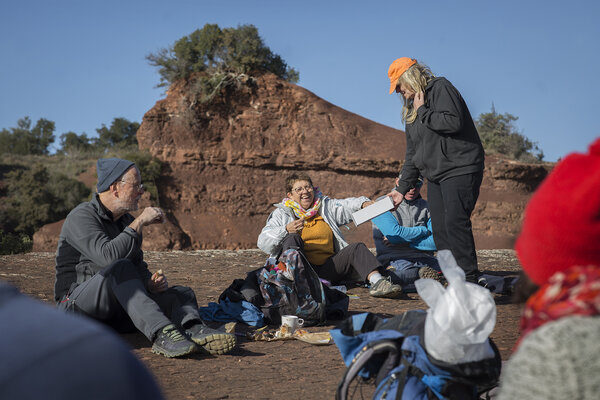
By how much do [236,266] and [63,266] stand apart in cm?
562

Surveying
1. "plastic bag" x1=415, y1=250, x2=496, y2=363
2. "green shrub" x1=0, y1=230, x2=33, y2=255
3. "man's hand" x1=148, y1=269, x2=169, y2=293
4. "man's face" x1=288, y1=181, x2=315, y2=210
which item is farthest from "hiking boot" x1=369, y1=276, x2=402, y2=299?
"green shrub" x1=0, y1=230, x2=33, y2=255

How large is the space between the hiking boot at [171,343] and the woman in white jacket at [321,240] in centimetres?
189

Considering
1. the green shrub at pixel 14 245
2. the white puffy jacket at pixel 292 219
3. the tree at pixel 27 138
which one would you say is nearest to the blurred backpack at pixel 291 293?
the white puffy jacket at pixel 292 219

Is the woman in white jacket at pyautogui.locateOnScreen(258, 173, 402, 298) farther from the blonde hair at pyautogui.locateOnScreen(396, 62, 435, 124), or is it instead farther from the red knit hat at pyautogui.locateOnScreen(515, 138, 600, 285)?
the red knit hat at pyautogui.locateOnScreen(515, 138, 600, 285)

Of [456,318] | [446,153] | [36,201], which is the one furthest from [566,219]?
[36,201]

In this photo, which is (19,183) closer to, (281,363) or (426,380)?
(281,363)

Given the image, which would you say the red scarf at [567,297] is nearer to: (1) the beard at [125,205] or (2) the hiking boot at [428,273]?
(1) the beard at [125,205]

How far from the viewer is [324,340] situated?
424 cm

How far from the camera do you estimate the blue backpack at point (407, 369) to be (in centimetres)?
220

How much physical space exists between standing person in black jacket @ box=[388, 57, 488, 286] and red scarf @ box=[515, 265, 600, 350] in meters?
3.81

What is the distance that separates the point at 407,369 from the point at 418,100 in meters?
3.67

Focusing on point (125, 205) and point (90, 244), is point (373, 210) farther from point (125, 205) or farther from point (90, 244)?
point (90, 244)

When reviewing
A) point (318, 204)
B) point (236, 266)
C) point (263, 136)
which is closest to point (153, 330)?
point (318, 204)

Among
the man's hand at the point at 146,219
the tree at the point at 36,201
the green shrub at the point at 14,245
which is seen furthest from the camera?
the tree at the point at 36,201
